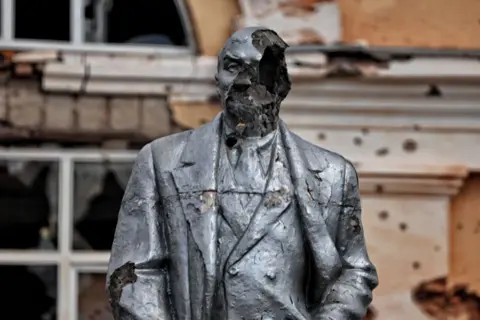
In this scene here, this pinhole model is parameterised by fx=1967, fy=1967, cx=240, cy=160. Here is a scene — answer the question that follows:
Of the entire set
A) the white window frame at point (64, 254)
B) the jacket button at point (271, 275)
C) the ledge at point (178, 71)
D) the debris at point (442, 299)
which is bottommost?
the jacket button at point (271, 275)

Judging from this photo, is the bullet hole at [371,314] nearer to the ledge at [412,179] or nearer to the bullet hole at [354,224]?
the ledge at [412,179]

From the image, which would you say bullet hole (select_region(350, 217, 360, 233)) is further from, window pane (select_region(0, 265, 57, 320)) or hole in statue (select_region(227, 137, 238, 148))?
window pane (select_region(0, 265, 57, 320))

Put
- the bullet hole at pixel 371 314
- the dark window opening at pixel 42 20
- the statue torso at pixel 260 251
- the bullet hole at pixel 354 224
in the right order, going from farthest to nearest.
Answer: the dark window opening at pixel 42 20 < the bullet hole at pixel 371 314 < the bullet hole at pixel 354 224 < the statue torso at pixel 260 251

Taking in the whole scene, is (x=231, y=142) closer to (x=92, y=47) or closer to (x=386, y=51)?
(x=386, y=51)

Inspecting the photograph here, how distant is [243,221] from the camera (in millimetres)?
5473

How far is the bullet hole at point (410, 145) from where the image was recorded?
9.46 metres

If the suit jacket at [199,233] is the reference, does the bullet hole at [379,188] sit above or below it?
above

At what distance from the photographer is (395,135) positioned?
948 centimetres

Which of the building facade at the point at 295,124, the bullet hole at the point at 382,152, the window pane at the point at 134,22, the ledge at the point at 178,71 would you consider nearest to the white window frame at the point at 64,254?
the building facade at the point at 295,124

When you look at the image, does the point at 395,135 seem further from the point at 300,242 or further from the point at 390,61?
the point at 300,242

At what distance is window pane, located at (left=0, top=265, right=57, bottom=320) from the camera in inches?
373

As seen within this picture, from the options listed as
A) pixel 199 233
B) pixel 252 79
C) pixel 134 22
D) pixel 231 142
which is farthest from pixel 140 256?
pixel 134 22

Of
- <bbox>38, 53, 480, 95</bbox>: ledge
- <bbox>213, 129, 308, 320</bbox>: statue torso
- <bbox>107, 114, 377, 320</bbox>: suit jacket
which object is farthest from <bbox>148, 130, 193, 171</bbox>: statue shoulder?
<bbox>38, 53, 480, 95</bbox>: ledge

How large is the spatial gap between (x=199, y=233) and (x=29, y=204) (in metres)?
4.18
